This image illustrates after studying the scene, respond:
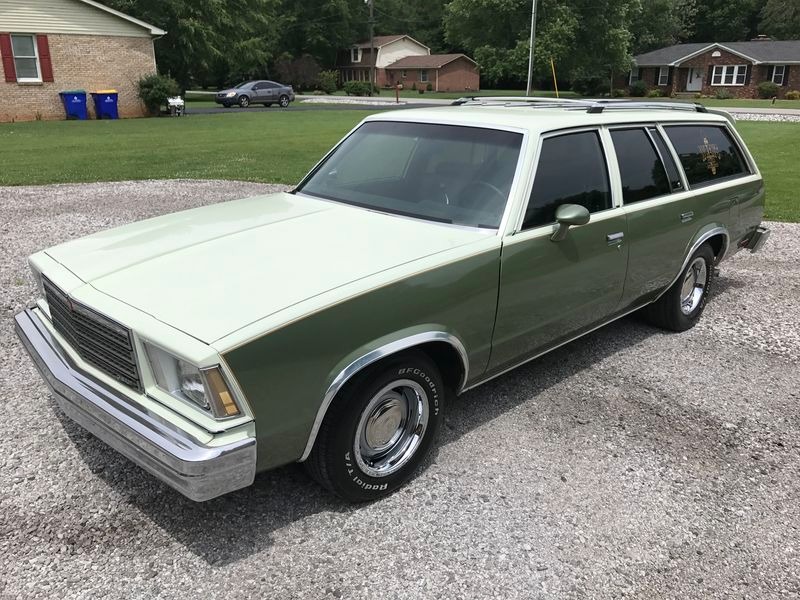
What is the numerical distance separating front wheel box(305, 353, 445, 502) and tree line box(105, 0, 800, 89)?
126 feet

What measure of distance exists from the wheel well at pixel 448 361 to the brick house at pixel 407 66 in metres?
63.2

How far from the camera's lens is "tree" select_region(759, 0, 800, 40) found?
6650 centimetres

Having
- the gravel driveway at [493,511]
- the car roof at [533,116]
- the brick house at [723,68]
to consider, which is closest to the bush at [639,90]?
the brick house at [723,68]

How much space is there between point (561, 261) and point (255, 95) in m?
37.3

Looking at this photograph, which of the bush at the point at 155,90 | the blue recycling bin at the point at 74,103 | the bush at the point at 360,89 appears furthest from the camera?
the bush at the point at 360,89

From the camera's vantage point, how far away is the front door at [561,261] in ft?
11.6

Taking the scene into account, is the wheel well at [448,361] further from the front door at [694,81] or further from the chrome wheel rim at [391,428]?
the front door at [694,81]

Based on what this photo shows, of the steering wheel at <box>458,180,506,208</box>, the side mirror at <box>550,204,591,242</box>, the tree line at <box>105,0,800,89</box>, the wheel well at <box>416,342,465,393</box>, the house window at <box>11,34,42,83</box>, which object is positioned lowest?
the wheel well at <box>416,342,465,393</box>

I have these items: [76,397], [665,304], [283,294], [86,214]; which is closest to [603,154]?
[665,304]

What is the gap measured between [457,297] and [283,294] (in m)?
0.90

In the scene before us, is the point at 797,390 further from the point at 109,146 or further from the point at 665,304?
the point at 109,146

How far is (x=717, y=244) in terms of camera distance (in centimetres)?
555

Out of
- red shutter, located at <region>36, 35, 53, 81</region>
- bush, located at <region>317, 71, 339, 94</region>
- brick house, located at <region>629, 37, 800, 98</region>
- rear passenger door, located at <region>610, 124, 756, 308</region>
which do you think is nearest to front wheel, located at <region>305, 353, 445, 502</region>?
rear passenger door, located at <region>610, 124, 756, 308</region>

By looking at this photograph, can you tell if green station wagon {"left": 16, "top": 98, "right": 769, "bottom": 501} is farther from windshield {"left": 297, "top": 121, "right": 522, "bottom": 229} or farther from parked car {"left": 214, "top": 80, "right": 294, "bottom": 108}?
parked car {"left": 214, "top": 80, "right": 294, "bottom": 108}
